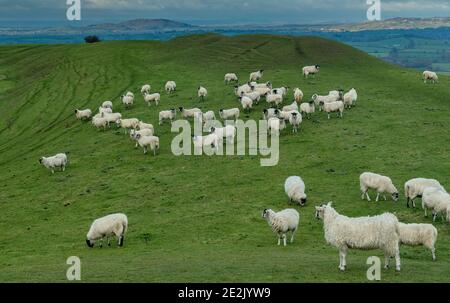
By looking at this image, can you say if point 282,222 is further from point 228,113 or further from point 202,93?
point 202,93

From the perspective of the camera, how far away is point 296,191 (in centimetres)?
3144

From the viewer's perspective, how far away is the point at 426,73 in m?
64.5

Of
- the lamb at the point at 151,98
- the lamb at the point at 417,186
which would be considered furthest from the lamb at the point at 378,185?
the lamb at the point at 151,98

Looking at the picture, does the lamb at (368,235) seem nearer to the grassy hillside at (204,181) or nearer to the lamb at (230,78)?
the grassy hillside at (204,181)

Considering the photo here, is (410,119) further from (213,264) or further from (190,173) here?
(213,264)

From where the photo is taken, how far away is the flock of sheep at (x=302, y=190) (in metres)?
20.1

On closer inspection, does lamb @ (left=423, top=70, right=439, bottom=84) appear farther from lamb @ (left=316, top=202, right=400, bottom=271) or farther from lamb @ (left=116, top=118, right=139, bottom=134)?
lamb @ (left=316, top=202, right=400, bottom=271)

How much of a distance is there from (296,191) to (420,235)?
958cm

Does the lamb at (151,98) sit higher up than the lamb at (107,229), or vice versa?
the lamb at (151,98)

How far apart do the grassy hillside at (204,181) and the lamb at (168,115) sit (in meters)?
1.48

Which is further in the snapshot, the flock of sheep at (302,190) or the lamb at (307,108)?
the lamb at (307,108)

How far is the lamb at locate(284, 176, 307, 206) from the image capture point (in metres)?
31.1

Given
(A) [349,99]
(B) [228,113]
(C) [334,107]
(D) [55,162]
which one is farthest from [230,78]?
(D) [55,162]
